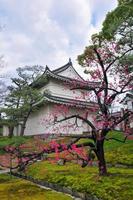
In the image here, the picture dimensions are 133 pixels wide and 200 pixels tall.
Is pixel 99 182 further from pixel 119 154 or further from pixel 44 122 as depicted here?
pixel 44 122

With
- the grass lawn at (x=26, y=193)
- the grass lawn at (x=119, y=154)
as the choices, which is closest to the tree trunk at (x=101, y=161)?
the grass lawn at (x=26, y=193)

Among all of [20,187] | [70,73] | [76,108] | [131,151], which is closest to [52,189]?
[20,187]

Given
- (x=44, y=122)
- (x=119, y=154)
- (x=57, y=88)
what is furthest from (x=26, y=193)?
(x=57, y=88)

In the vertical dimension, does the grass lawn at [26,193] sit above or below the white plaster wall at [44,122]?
below

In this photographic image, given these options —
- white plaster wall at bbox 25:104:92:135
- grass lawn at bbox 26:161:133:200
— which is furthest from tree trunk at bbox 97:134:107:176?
white plaster wall at bbox 25:104:92:135

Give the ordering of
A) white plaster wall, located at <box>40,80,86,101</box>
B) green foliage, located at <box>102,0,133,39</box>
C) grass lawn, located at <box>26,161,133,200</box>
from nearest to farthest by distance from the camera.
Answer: grass lawn, located at <box>26,161,133,200</box>, green foliage, located at <box>102,0,133,39</box>, white plaster wall, located at <box>40,80,86,101</box>

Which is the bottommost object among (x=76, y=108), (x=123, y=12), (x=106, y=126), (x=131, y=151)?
(x=131, y=151)

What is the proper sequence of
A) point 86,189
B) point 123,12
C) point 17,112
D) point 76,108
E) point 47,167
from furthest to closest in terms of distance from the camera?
point 76,108 → point 17,112 → point 123,12 → point 47,167 → point 86,189

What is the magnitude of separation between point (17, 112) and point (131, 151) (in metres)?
17.5

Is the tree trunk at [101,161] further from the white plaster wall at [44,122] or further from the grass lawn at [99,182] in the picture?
the white plaster wall at [44,122]

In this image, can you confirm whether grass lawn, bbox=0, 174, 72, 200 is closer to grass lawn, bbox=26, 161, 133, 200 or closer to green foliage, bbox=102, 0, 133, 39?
grass lawn, bbox=26, 161, 133, 200

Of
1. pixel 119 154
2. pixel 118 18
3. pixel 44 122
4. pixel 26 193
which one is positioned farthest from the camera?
pixel 44 122

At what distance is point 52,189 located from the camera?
12.6 metres

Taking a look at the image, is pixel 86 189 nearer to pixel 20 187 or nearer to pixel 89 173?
pixel 89 173
